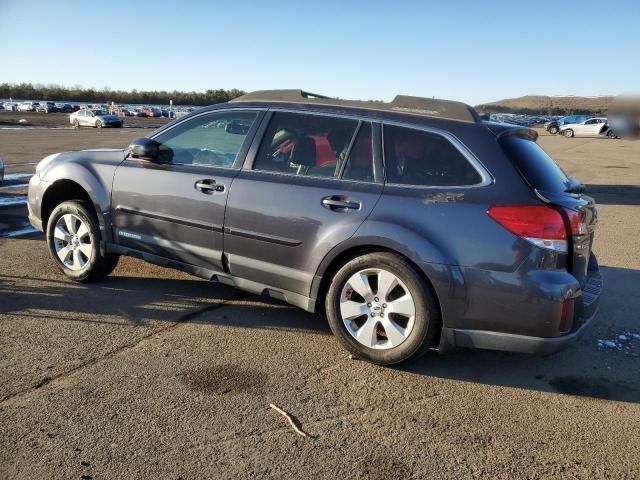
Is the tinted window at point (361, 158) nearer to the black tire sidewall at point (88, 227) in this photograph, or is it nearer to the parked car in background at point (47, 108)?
the black tire sidewall at point (88, 227)

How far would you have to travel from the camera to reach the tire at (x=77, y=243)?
5.16m

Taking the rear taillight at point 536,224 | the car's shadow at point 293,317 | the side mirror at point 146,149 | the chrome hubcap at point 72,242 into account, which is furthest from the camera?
the chrome hubcap at point 72,242

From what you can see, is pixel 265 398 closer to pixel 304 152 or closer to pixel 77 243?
pixel 304 152

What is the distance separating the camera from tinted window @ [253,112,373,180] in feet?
13.2

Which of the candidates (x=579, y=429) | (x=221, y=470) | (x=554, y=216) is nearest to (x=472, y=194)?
(x=554, y=216)

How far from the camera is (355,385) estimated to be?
362 centimetres

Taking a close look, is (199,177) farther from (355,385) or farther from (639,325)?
(639,325)

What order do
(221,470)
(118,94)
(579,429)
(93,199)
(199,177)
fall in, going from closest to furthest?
(221,470), (579,429), (199,177), (93,199), (118,94)

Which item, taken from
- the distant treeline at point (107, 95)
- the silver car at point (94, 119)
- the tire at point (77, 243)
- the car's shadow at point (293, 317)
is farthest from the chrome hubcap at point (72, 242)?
the distant treeline at point (107, 95)

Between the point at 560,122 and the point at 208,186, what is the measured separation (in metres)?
50.0

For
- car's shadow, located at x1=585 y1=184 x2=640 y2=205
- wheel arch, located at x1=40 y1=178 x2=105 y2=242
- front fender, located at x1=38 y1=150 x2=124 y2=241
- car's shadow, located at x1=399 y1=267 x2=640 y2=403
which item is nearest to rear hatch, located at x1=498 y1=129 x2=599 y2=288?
car's shadow, located at x1=399 y1=267 x2=640 y2=403

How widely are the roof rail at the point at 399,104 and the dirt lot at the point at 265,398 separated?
1.72 metres

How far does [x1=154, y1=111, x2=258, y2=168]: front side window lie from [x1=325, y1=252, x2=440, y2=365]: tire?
1.42 m

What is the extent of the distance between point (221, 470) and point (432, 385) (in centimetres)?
155
